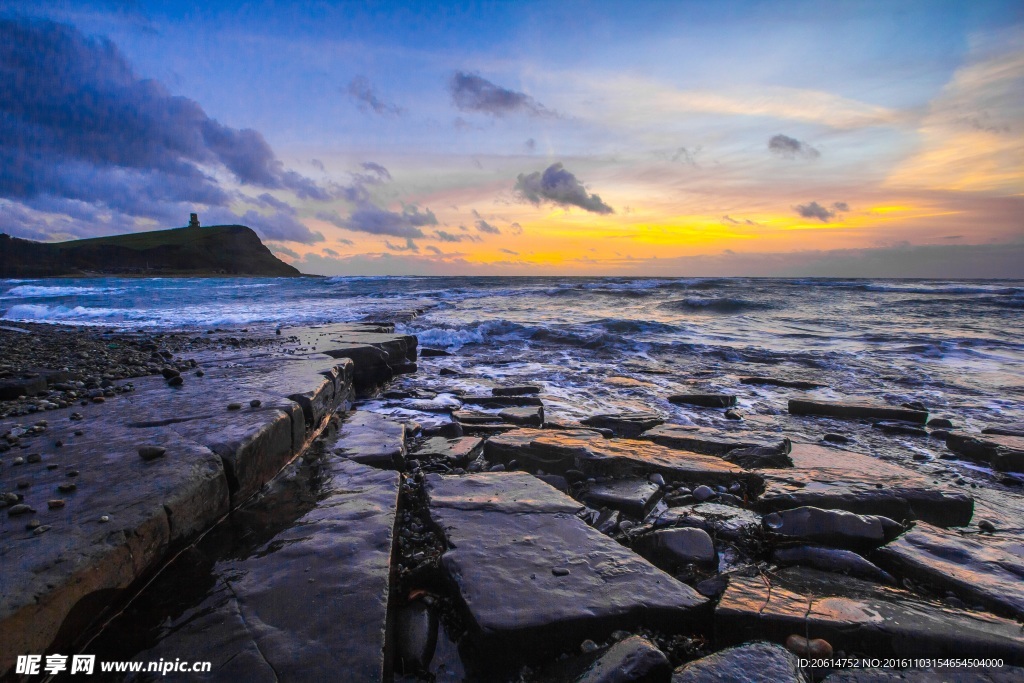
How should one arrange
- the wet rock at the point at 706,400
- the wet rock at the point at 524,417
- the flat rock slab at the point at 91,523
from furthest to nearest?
the wet rock at the point at 706,400, the wet rock at the point at 524,417, the flat rock slab at the point at 91,523

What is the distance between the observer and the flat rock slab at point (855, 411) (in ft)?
14.2

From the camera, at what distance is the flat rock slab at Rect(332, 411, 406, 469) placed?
276 centimetres

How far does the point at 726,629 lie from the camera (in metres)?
1.45

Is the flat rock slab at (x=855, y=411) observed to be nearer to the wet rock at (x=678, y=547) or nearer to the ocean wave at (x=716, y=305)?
the wet rock at (x=678, y=547)

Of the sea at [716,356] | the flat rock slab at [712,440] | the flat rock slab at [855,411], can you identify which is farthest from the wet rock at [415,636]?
the flat rock slab at [855,411]

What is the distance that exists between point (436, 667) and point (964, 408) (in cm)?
610

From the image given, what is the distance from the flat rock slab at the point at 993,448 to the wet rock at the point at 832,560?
248 centimetres

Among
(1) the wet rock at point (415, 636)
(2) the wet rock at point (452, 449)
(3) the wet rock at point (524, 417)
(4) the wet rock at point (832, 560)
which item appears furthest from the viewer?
(3) the wet rock at point (524, 417)

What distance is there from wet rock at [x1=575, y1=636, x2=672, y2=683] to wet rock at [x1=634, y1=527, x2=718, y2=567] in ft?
2.27

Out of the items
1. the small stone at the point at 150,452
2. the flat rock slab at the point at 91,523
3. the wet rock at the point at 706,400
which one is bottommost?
the wet rock at the point at 706,400

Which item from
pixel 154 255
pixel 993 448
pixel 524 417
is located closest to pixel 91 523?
pixel 524 417

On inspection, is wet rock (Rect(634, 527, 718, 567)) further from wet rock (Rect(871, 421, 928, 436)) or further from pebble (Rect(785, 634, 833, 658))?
wet rock (Rect(871, 421, 928, 436))

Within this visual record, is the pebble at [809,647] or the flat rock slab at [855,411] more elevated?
the pebble at [809,647]

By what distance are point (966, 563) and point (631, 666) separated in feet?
4.89
